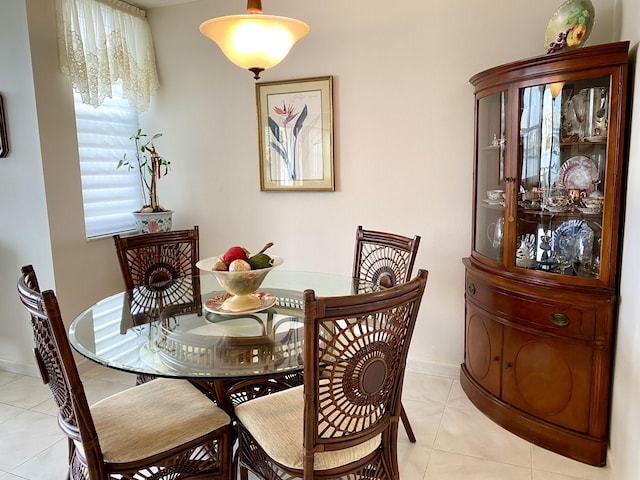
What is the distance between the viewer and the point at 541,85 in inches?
82.7

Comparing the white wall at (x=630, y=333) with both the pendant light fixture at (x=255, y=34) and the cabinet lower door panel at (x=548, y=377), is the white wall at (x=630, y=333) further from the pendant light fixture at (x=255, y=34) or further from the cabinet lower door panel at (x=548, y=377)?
the pendant light fixture at (x=255, y=34)

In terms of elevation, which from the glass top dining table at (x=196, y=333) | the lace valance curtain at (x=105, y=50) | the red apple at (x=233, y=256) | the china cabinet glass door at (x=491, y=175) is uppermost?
the lace valance curtain at (x=105, y=50)

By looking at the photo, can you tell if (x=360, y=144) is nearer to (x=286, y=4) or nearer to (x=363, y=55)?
(x=363, y=55)

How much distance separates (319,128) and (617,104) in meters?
1.68

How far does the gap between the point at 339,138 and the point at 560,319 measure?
1.67m

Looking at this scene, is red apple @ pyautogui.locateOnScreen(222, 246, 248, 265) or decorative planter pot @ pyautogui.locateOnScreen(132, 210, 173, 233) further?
decorative planter pot @ pyautogui.locateOnScreen(132, 210, 173, 233)

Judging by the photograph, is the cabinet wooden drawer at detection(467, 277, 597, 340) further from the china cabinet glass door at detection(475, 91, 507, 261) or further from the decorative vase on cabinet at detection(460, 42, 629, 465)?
the china cabinet glass door at detection(475, 91, 507, 261)

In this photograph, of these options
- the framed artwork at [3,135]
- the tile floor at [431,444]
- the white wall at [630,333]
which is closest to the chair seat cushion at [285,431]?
the tile floor at [431,444]

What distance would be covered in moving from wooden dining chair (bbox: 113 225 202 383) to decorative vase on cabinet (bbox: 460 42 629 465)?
5.01 feet

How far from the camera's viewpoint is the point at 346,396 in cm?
143

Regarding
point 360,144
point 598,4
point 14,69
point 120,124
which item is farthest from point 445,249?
point 14,69

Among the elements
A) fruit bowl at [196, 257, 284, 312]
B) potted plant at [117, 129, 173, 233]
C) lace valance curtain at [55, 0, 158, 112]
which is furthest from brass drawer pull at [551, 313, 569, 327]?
lace valance curtain at [55, 0, 158, 112]

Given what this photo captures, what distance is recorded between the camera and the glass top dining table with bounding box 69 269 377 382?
1.56m

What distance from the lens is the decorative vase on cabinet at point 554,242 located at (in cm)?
199
